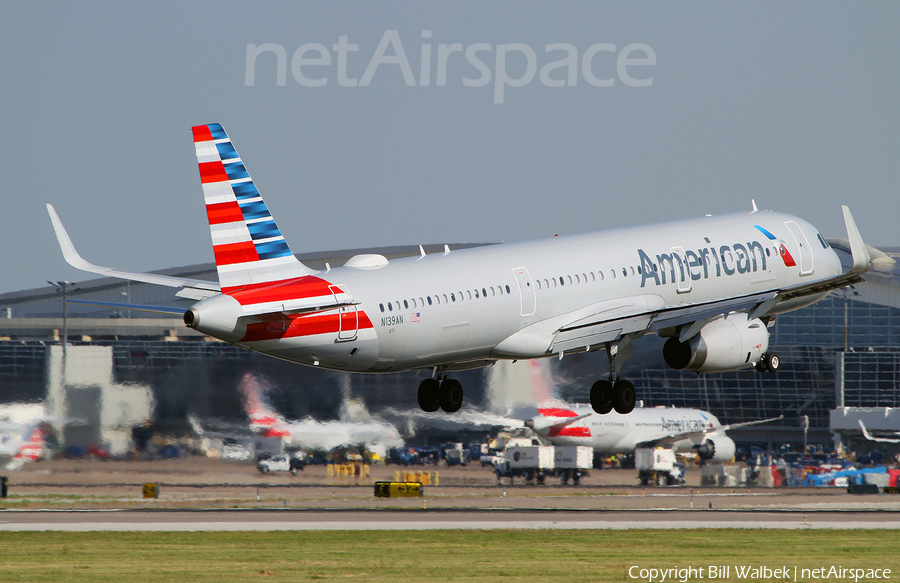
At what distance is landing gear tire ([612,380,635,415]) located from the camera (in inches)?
1517

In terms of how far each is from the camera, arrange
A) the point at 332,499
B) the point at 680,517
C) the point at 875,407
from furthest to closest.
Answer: the point at 875,407 → the point at 332,499 → the point at 680,517

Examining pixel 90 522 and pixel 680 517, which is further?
pixel 680 517

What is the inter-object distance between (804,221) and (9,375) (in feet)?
127

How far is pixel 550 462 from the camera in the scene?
75.9 metres

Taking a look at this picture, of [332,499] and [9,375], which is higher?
[9,375]

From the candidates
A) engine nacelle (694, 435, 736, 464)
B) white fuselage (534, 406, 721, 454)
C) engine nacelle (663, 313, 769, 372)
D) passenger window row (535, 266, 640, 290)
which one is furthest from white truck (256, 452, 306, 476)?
engine nacelle (694, 435, 736, 464)

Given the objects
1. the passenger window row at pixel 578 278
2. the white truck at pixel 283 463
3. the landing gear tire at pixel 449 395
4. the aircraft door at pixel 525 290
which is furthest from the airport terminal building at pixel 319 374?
the passenger window row at pixel 578 278

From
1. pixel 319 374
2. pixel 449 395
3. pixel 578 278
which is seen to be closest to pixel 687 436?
pixel 319 374

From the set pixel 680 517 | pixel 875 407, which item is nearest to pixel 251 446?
pixel 680 517

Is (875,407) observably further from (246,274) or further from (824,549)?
(246,274)

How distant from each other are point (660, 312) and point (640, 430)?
145 ft

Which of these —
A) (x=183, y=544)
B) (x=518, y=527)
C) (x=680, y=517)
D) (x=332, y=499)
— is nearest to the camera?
(x=183, y=544)

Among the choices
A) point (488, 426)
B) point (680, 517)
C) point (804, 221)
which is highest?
point (804, 221)

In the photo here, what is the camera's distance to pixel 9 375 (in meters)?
60.0
